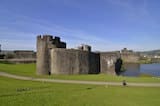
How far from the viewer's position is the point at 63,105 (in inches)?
586

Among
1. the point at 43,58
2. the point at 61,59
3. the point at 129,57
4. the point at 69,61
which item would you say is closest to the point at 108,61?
the point at 69,61

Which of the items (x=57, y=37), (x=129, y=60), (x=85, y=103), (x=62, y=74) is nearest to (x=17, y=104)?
(x=85, y=103)

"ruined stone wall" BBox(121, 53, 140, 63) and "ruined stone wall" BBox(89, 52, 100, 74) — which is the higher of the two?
"ruined stone wall" BBox(121, 53, 140, 63)

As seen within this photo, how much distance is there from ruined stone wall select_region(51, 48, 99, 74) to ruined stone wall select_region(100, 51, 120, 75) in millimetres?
3767

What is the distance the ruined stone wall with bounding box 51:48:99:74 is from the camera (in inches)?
1537

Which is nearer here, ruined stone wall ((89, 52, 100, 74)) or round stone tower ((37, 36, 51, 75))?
round stone tower ((37, 36, 51, 75))

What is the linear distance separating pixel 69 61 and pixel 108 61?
7.69m

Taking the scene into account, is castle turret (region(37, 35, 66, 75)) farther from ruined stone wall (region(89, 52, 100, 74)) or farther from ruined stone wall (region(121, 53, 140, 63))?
ruined stone wall (region(121, 53, 140, 63))

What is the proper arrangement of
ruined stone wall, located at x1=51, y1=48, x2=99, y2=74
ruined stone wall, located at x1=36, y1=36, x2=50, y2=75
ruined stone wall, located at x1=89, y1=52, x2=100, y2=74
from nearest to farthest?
1. ruined stone wall, located at x1=51, y1=48, x2=99, y2=74
2. ruined stone wall, located at x1=36, y1=36, x2=50, y2=75
3. ruined stone wall, located at x1=89, y1=52, x2=100, y2=74

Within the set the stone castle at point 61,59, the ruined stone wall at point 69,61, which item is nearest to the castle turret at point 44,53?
the stone castle at point 61,59

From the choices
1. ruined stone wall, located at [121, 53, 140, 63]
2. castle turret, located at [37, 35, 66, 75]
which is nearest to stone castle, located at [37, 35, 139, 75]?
castle turret, located at [37, 35, 66, 75]

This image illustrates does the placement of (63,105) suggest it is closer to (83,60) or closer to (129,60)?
(83,60)

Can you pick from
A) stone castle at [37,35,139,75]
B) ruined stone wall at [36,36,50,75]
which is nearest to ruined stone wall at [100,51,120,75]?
stone castle at [37,35,139,75]

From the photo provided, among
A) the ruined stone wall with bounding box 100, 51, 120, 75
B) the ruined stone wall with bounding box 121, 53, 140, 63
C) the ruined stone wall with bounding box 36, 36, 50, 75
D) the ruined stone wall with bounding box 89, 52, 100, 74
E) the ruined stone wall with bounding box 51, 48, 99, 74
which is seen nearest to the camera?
the ruined stone wall with bounding box 51, 48, 99, 74
